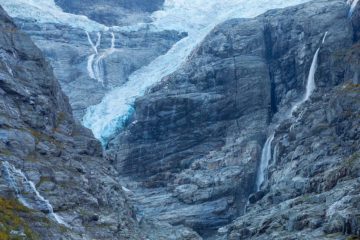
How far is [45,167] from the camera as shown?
5378cm

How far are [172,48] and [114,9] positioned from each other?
23870 mm

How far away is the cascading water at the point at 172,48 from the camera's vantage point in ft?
338

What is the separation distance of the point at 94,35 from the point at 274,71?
5522 centimetres

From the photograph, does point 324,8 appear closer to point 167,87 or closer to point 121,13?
point 167,87

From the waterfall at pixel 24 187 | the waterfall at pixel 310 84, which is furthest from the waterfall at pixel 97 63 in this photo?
the waterfall at pixel 24 187

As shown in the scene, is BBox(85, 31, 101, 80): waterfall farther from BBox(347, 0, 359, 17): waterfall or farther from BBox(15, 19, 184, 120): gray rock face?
BBox(347, 0, 359, 17): waterfall

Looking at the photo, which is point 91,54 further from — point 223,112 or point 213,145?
point 213,145

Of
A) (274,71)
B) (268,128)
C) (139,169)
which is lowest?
(139,169)

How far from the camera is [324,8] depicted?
92625 mm

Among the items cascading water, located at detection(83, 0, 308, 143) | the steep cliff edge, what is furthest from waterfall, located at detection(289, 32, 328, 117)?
cascading water, located at detection(83, 0, 308, 143)

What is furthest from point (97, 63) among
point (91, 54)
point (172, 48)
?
point (172, 48)

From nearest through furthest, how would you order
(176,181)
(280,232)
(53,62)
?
(280,232) → (176,181) → (53,62)

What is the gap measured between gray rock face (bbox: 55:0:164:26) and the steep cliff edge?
2938 inches

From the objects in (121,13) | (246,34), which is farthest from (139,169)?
(121,13)
